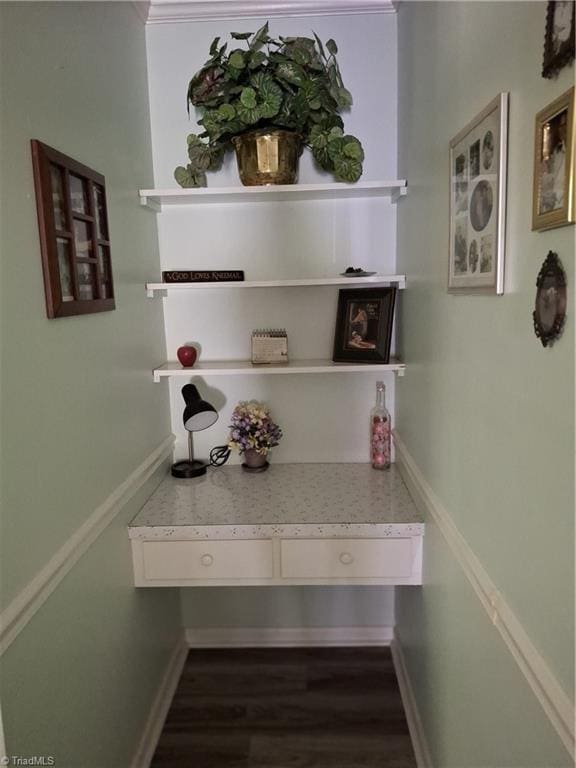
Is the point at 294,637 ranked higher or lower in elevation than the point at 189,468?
lower

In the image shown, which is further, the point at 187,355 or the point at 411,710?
the point at 187,355

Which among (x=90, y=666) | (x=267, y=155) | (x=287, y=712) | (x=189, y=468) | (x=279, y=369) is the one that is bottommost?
(x=287, y=712)

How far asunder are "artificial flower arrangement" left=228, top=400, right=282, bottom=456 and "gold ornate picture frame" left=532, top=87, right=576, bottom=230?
1399 mm

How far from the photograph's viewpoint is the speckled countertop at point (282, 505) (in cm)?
175

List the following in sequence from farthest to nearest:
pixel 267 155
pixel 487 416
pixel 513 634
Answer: pixel 267 155, pixel 487 416, pixel 513 634

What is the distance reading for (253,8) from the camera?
1961 mm

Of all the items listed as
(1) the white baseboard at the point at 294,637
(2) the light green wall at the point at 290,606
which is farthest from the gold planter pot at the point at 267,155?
(1) the white baseboard at the point at 294,637

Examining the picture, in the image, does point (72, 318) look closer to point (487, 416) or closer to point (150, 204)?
point (150, 204)

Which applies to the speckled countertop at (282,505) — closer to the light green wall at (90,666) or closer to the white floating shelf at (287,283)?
the light green wall at (90,666)

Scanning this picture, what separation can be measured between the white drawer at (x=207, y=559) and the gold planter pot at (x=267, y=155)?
4.08 feet

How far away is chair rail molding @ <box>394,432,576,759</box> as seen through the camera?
0.76 meters

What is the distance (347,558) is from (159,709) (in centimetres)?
92

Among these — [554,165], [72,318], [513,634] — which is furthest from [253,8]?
[513,634]

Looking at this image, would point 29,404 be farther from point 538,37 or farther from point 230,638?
point 230,638
